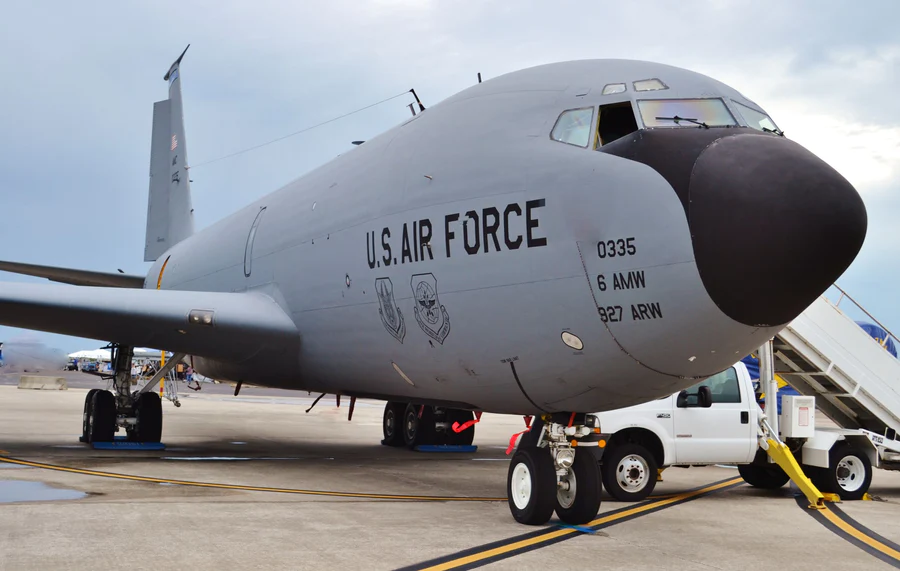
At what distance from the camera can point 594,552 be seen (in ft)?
23.3

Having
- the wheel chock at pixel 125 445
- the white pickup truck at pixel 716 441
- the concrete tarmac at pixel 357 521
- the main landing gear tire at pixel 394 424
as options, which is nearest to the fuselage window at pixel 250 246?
the concrete tarmac at pixel 357 521

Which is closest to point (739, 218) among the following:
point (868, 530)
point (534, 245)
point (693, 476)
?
point (534, 245)

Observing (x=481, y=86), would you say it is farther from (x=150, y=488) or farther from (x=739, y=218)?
(x=150, y=488)

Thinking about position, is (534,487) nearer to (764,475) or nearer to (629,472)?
(629,472)

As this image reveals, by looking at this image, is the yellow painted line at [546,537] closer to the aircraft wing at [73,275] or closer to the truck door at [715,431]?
the truck door at [715,431]

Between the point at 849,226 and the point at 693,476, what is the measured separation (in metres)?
9.12

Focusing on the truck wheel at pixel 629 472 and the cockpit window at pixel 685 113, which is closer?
the cockpit window at pixel 685 113

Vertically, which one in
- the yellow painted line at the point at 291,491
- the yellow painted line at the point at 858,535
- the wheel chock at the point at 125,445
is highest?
the wheel chock at the point at 125,445

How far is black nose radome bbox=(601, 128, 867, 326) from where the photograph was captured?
6289mm

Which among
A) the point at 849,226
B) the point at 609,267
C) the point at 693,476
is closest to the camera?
the point at 849,226

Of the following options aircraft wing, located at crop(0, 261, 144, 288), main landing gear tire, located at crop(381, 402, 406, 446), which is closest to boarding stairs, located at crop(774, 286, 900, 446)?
main landing gear tire, located at crop(381, 402, 406, 446)

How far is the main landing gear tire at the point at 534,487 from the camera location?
8039mm

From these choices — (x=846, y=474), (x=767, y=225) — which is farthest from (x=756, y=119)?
(x=846, y=474)

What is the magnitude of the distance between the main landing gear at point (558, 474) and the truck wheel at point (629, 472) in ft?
9.10
